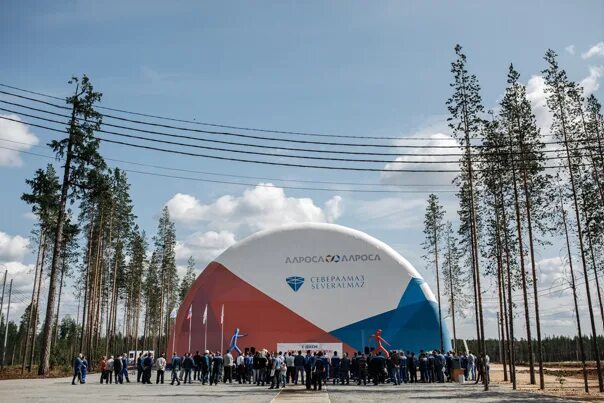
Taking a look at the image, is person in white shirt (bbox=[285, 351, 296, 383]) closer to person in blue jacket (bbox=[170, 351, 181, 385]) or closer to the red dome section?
person in blue jacket (bbox=[170, 351, 181, 385])

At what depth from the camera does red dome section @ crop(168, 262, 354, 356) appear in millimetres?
37031

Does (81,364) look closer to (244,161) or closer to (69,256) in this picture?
(244,161)

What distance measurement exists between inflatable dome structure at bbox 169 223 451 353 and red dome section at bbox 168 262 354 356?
0.07 m

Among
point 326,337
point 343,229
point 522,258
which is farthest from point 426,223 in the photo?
point 522,258

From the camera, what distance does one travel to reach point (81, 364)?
2472 cm

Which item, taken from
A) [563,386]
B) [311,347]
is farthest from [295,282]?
[563,386]

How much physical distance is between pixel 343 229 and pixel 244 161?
861 inches

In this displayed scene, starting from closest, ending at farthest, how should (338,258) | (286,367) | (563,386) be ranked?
(286,367) → (563,386) → (338,258)

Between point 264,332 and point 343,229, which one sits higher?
point 343,229

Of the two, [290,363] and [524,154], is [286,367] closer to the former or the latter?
[290,363]

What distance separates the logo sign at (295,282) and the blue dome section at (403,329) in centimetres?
400

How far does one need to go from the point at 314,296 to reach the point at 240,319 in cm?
536

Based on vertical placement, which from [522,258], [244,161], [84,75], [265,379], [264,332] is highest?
[84,75]

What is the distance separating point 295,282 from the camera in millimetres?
38062
